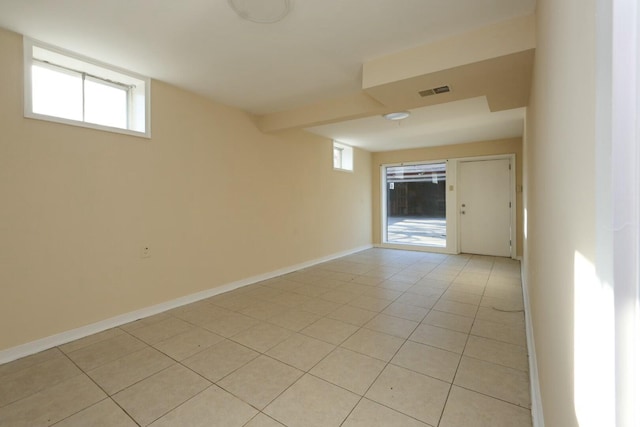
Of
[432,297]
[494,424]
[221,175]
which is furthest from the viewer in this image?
[221,175]

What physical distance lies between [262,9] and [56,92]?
2081mm

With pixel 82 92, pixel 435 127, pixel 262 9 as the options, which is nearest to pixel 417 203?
pixel 435 127

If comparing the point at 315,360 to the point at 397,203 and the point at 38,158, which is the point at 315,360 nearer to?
the point at 38,158

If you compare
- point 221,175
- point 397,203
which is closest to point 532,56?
point 221,175

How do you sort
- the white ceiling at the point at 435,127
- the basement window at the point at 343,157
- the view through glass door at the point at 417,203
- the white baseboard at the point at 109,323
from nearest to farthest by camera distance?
1. the white baseboard at the point at 109,323
2. the white ceiling at the point at 435,127
3. the basement window at the point at 343,157
4. the view through glass door at the point at 417,203

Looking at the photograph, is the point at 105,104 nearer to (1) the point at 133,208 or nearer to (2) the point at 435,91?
(1) the point at 133,208

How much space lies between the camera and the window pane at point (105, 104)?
2688 millimetres

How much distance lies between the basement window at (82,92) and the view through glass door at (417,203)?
5.70 m

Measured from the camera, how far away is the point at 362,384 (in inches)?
73.4

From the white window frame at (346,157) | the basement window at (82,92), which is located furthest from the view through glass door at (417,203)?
the basement window at (82,92)

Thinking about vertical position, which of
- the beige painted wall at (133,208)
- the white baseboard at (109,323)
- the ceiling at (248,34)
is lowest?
the white baseboard at (109,323)

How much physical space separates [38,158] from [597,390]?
345 cm

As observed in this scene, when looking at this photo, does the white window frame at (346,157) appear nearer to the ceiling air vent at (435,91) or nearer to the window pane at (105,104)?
the ceiling air vent at (435,91)

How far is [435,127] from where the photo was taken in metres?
4.75
